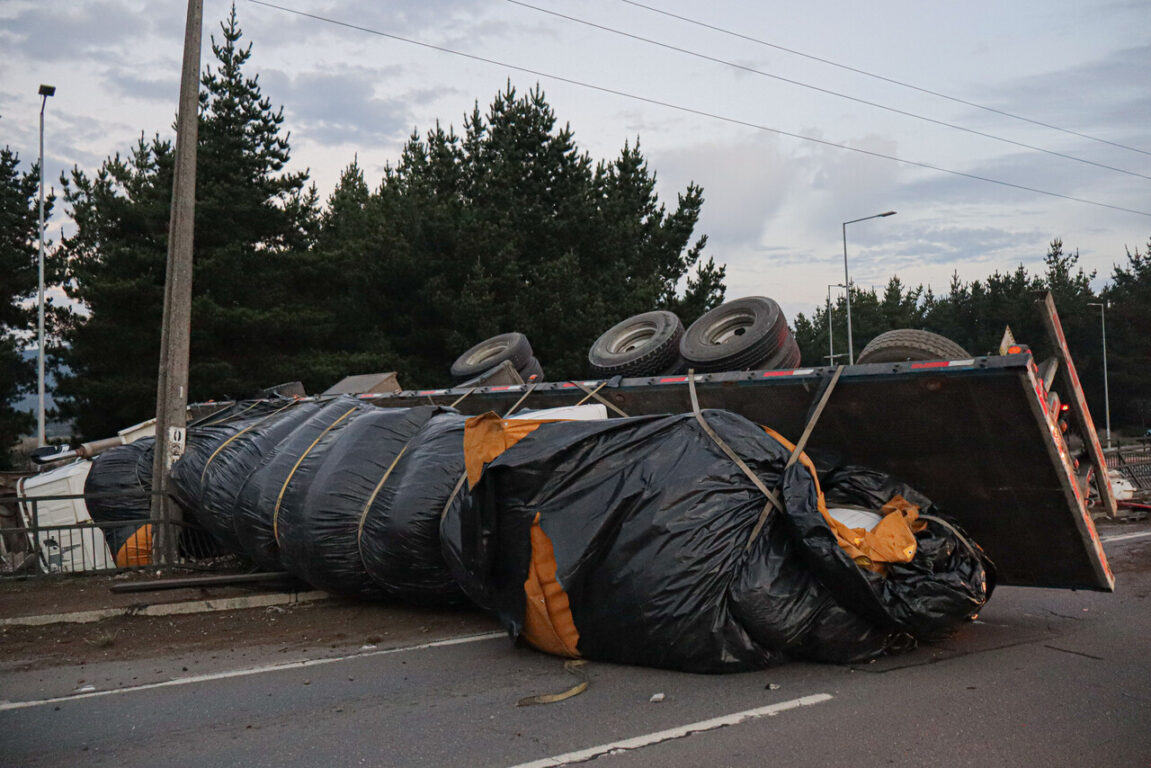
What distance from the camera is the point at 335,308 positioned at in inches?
995

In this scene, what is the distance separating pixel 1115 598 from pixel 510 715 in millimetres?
5129

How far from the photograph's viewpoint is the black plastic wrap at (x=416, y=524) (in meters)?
5.86

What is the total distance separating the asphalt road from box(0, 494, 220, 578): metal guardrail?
3.85 m

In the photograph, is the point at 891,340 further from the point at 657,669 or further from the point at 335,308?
the point at 335,308

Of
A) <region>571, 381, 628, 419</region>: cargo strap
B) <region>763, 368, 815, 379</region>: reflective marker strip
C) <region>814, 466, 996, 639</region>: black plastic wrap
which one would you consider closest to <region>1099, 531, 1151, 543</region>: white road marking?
<region>814, 466, 996, 639</region>: black plastic wrap

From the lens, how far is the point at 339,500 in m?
6.30

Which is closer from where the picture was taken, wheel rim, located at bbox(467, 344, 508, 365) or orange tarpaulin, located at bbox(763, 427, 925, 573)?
orange tarpaulin, located at bbox(763, 427, 925, 573)

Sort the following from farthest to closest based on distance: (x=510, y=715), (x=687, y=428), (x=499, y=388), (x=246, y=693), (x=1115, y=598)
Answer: (x=499, y=388) < (x=1115, y=598) < (x=687, y=428) < (x=246, y=693) < (x=510, y=715)

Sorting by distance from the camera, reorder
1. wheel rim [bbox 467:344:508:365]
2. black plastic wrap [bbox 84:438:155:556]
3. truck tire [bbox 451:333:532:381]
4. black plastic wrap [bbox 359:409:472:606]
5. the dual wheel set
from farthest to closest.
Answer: wheel rim [bbox 467:344:508:365]
truck tire [bbox 451:333:532:381]
black plastic wrap [bbox 84:438:155:556]
the dual wheel set
black plastic wrap [bbox 359:409:472:606]

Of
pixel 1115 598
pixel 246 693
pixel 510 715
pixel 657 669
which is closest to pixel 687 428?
pixel 657 669

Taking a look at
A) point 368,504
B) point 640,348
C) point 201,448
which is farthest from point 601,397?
point 201,448

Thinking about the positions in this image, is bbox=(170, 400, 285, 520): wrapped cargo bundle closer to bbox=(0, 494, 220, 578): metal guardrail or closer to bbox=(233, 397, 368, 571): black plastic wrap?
bbox=(0, 494, 220, 578): metal guardrail

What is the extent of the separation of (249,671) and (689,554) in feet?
8.69

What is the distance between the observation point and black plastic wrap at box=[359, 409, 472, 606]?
5.86 metres
